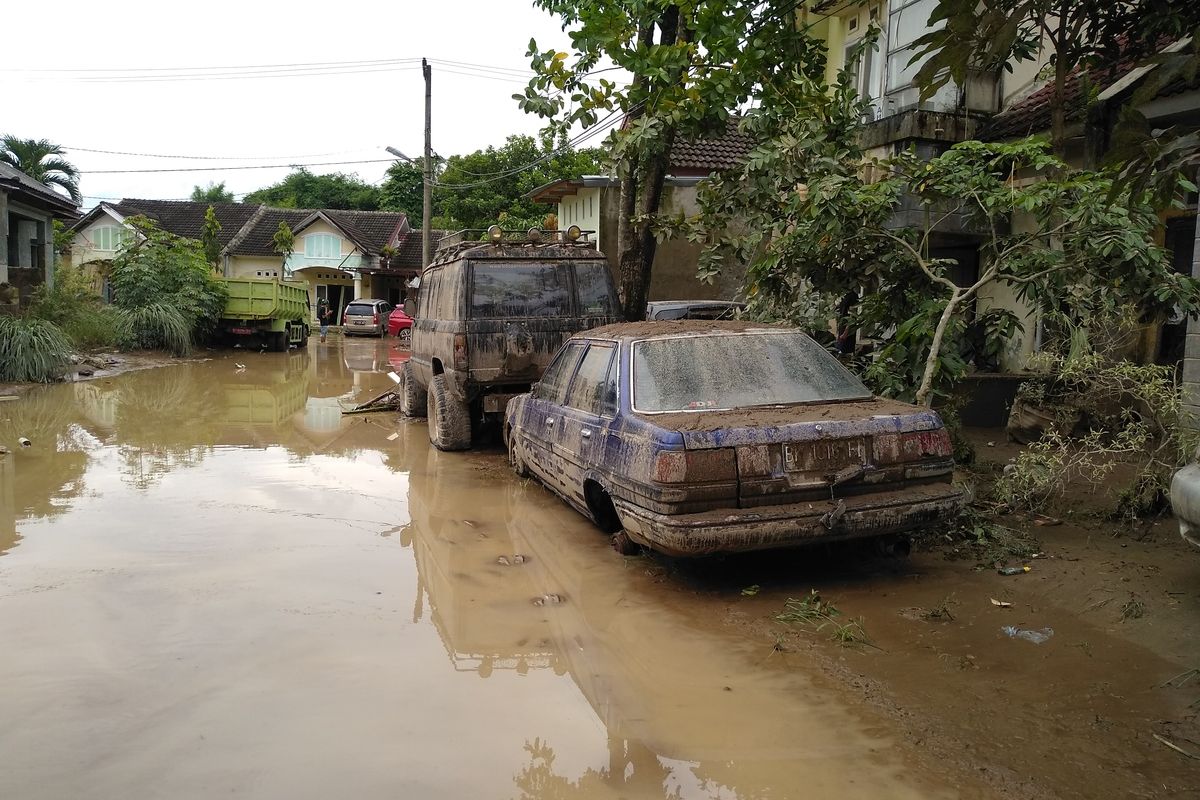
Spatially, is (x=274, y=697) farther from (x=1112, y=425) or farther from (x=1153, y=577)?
(x=1112, y=425)

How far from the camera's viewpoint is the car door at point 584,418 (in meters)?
5.98

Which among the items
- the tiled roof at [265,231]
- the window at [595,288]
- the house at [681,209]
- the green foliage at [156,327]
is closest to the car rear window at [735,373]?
the window at [595,288]

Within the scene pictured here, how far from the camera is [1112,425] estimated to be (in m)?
7.86

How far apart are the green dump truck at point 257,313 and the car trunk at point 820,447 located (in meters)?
23.0

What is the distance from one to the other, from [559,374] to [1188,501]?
14.3ft

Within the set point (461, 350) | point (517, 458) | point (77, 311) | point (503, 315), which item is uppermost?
point (503, 315)

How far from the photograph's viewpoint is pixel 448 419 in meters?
10.0

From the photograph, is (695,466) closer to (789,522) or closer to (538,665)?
(789,522)

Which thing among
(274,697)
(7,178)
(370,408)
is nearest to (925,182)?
(274,697)

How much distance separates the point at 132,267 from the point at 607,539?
21827 mm

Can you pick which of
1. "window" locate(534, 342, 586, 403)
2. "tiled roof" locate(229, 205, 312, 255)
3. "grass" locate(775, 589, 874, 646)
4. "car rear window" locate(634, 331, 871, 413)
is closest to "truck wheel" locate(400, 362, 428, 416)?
"window" locate(534, 342, 586, 403)

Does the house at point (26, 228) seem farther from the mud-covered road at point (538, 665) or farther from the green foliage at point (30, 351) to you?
the mud-covered road at point (538, 665)

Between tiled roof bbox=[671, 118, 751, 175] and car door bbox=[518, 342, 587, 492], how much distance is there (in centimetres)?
1403

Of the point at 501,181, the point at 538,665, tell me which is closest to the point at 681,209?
the point at 538,665
